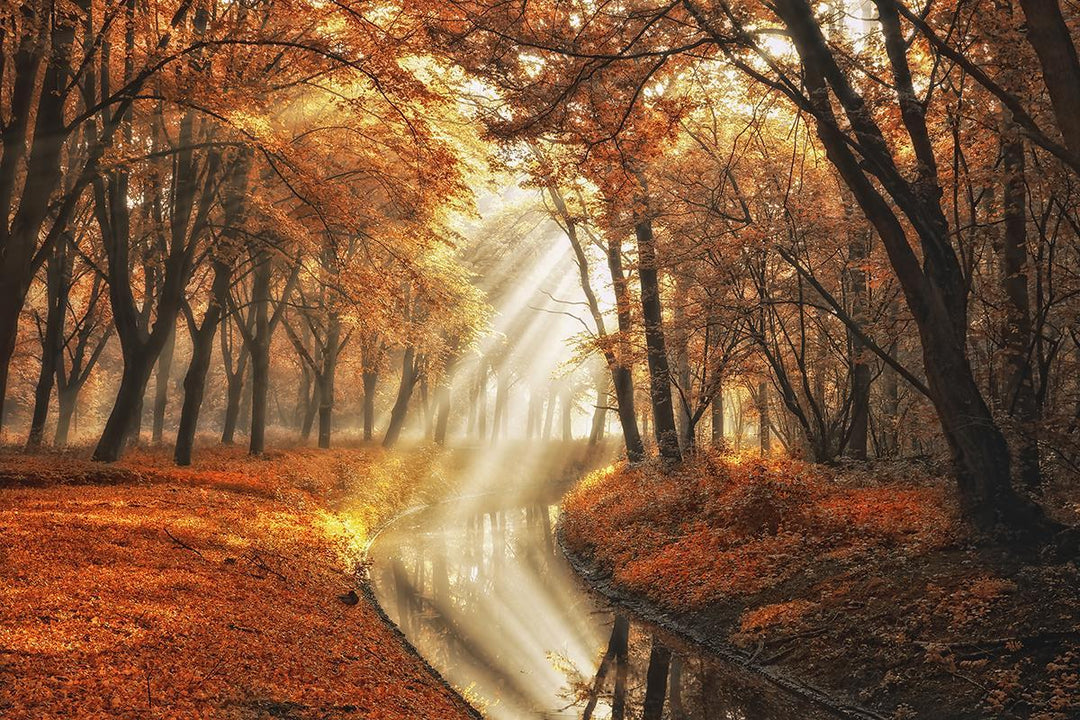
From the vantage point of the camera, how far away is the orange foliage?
34.7 feet

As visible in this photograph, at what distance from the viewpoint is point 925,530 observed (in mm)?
9867

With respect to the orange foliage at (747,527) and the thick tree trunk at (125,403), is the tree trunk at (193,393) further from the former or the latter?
the orange foliage at (747,527)

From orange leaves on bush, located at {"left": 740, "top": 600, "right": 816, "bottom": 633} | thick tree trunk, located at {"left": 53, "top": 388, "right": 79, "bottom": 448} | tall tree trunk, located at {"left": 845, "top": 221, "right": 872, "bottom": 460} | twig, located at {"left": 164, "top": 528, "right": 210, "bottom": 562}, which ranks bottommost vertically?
Answer: orange leaves on bush, located at {"left": 740, "top": 600, "right": 816, "bottom": 633}

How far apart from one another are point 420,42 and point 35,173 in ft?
20.7

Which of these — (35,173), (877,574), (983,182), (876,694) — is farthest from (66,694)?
(983,182)

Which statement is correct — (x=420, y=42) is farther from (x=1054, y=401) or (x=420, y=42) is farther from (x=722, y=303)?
(x=1054, y=401)

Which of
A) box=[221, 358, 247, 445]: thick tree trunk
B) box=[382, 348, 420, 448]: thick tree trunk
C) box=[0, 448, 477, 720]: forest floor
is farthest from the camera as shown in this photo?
box=[382, 348, 420, 448]: thick tree trunk

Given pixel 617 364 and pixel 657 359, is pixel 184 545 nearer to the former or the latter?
pixel 657 359

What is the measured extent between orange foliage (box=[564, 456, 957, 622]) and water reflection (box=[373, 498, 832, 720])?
1.03m

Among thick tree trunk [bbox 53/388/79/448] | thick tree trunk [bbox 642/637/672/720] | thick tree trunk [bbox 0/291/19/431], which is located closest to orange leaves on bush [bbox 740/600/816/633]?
thick tree trunk [bbox 642/637/672/720]

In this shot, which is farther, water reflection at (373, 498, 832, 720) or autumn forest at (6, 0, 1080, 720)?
water reflection at (373, 498, 832, 720)

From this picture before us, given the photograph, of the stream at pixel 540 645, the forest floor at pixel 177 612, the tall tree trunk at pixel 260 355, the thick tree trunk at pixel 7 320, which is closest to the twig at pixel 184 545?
the forest floor at pixel 177 612

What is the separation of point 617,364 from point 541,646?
33.1 ft

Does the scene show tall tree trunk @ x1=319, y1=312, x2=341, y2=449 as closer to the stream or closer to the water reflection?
the stream
